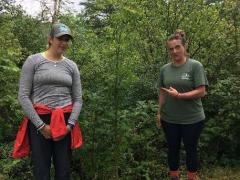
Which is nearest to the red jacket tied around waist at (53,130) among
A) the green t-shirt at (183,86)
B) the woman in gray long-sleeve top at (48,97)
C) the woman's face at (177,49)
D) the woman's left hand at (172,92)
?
the woman in gray long-sleeve top at (48,97)

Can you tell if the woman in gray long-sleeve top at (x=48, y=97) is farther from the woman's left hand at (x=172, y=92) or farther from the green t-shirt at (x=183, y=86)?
the green t-shirt at (x=183, y=86)

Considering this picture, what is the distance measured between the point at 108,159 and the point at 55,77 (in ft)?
5.56

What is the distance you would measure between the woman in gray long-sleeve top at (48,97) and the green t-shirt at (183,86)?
50.7 inches

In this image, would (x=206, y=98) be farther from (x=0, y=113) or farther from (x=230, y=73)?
(x=0, y=113)

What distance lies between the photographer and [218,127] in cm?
750

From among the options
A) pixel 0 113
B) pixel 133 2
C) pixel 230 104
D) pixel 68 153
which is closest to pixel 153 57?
pixel 133 2

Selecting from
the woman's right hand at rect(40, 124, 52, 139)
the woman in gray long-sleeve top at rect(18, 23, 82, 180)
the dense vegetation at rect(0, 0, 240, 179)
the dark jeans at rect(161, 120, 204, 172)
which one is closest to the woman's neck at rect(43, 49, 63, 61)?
the woman in gray long-sleeve top at rect(18, 23, 82, 180)

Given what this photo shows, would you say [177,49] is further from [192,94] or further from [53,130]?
[53,130]

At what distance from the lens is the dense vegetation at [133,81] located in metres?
5.80

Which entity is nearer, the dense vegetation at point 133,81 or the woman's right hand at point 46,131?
the woman's right hand at point 46,131

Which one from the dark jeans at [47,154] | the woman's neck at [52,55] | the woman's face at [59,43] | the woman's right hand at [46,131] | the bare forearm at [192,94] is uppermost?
the woman's face at [59,43]

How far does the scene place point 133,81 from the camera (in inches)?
227

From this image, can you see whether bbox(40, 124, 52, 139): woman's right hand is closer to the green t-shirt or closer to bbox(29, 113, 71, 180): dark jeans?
bbox(29, 113, 71, 180): dark jeans

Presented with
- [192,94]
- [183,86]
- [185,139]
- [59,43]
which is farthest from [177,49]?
[59,43]
